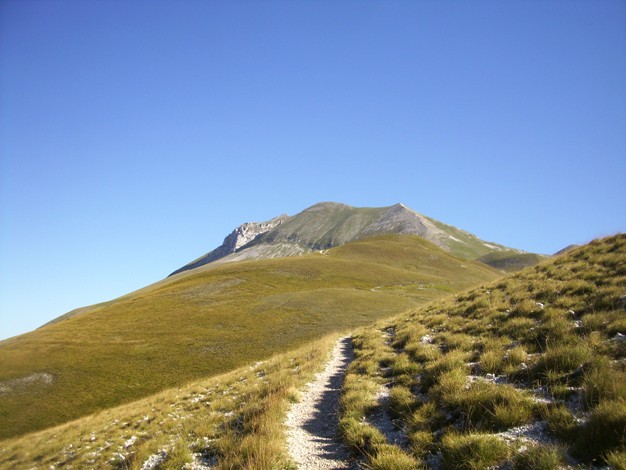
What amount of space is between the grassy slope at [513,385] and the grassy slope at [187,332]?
32709 mm

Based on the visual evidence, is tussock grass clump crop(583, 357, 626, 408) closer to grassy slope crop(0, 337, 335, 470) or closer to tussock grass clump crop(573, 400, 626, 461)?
tussock grass clump crop(573, 400, 626, 461)

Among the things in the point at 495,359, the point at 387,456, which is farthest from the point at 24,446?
the point at 495,359

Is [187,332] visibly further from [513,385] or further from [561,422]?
[561,422]

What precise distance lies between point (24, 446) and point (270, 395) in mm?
24489

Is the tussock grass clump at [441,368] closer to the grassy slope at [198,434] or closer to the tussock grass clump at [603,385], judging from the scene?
the tussock grass clump at [603,385]

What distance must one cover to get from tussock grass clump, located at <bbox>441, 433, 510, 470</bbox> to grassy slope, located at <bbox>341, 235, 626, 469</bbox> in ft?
0.07

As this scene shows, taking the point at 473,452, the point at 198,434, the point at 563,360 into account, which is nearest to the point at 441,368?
the point at 563,360

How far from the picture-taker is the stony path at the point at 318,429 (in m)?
9.29

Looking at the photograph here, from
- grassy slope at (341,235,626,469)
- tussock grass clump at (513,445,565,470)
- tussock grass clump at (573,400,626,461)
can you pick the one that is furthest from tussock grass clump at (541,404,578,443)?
tussock grass clump at (513,445,565,470)

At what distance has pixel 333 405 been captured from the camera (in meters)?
13.7

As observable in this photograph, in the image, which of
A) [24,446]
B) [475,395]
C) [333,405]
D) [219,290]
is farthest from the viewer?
[219,290]

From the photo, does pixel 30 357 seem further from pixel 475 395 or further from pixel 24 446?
pixel 475 395

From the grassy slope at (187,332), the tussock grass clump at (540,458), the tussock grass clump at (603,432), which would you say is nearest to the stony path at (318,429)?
the tussock grass clump at (540,458)

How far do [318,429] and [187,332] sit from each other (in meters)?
53.3
